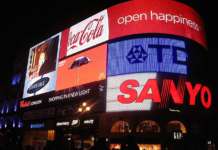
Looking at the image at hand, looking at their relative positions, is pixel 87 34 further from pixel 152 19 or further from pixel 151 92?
pixel 151 92

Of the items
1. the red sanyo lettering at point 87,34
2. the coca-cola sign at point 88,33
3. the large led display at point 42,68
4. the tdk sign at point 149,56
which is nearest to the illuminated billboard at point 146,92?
the tdk sign at point 149,56

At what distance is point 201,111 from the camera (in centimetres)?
2912

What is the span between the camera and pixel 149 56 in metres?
27.7

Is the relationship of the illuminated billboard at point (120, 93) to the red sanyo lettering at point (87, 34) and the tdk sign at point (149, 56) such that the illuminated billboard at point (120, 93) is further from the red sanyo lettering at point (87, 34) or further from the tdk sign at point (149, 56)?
the red sanyo lettering at point (87, 34)

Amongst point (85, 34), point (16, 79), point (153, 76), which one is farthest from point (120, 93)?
point (16, 79)

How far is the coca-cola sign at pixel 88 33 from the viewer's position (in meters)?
31.6

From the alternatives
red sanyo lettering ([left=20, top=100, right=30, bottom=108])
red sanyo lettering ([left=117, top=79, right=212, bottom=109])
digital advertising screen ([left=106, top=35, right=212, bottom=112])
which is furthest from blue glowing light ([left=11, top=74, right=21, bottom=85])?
red sanyo lettering ([left=117, top=79, right=212, bottom=109])

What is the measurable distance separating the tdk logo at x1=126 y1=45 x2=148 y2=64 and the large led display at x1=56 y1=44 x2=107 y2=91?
2862 mm

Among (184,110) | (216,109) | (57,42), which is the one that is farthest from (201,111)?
(57,42)

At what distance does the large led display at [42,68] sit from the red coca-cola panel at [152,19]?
33.1 ft

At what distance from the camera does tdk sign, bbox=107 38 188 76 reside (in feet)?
90.5

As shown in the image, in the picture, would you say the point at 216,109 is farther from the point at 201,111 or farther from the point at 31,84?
the point at 31,84

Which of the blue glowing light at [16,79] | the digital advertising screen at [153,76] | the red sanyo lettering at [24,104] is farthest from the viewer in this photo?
the blue glowing light at [16,79]

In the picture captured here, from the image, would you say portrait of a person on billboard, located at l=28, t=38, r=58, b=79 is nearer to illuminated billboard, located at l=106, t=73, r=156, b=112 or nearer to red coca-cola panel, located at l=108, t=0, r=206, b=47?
red coca-cola panel, located at l=108, t=0, r=206, b=47
